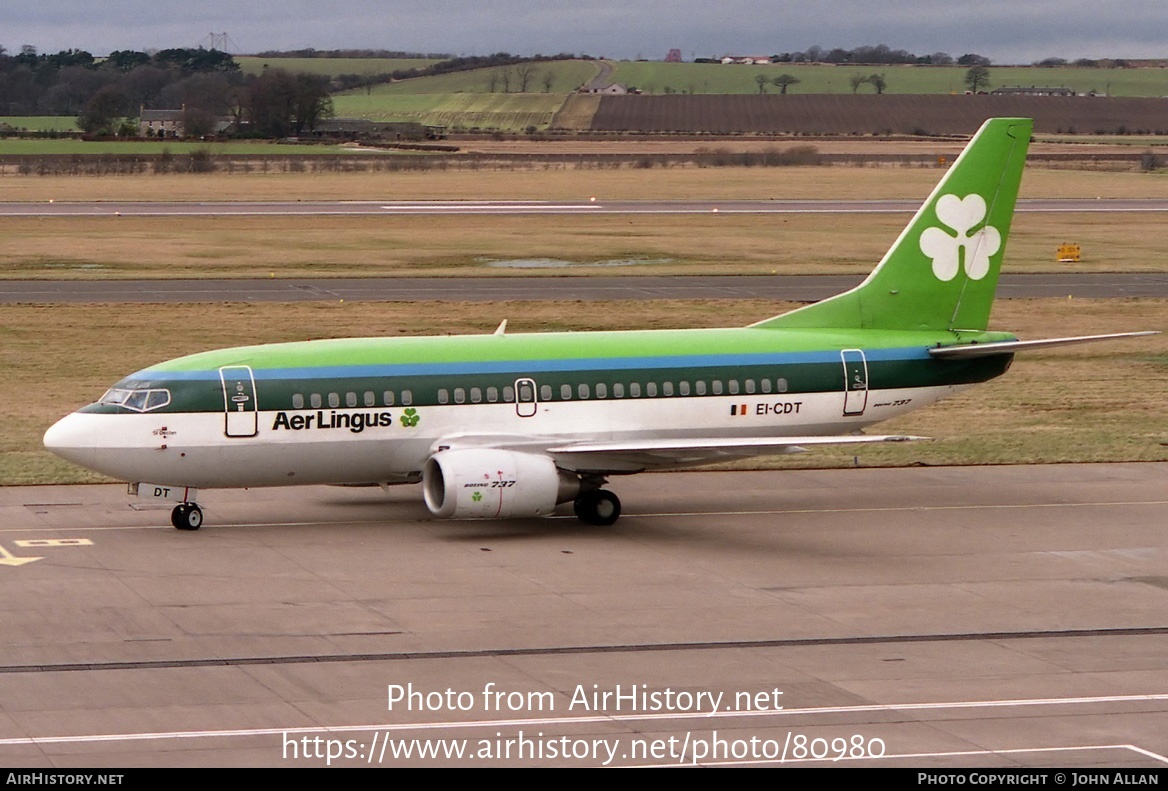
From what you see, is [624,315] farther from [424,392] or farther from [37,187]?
[37,187]

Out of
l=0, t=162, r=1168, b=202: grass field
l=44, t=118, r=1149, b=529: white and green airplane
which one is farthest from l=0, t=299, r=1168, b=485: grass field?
l=0, t=162, r=1168, b=202: grass field

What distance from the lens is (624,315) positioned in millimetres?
64188

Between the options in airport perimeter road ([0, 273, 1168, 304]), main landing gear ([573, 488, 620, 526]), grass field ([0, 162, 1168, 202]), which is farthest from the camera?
grass field ([0, 162, 1168, 202])

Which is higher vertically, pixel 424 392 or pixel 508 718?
pixel 424 392

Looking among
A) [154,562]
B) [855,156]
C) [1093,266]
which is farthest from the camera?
[855,156]

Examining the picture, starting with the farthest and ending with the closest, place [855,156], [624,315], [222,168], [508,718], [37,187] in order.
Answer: [855,156] < [222,168] < [37,187] < [624,315] < [508,718]

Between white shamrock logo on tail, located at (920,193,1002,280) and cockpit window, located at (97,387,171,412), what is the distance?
55.2 ft

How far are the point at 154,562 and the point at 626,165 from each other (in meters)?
138

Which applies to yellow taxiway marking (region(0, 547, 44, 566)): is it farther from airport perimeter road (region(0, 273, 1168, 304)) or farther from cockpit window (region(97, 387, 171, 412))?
airport perimeter road (region(0, 273, 1168, 304))

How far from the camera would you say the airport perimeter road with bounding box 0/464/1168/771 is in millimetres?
19594

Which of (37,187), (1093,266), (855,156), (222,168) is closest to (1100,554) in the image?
(1093,266)

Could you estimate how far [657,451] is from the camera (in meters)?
32.2

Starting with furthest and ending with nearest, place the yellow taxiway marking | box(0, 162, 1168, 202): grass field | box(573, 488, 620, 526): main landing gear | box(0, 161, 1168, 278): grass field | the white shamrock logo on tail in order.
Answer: box(0, 162, 1168, 202): grass field
box(0, 161, 1168, 278): grass field
the white shamrock logo on tail
box(573, 488, 620, 526): main landing gear
the yellow taxiway marking

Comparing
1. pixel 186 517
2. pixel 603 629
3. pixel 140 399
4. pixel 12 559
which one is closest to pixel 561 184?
pixel 186 517
